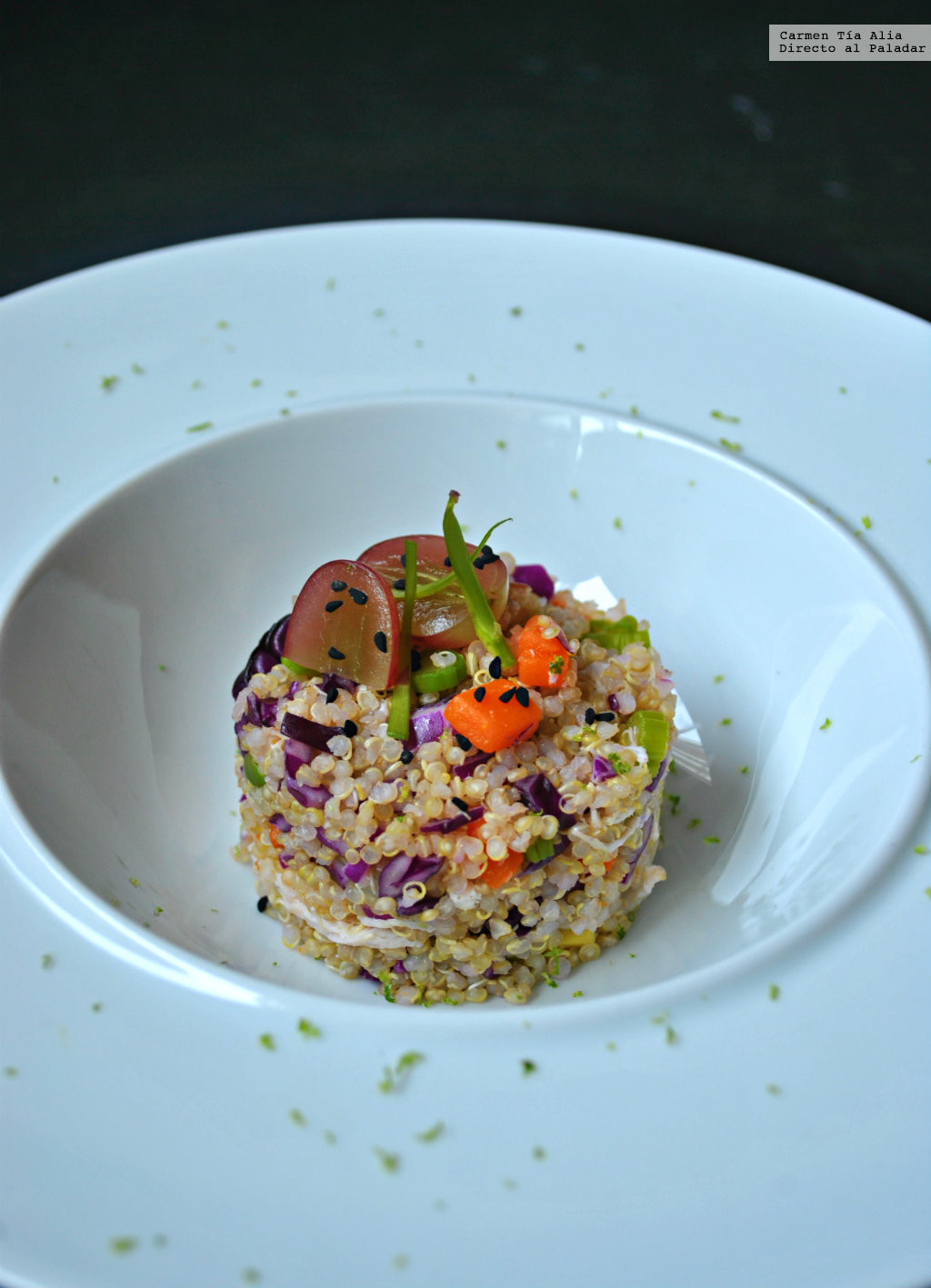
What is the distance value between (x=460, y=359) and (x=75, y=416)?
3.52 feet

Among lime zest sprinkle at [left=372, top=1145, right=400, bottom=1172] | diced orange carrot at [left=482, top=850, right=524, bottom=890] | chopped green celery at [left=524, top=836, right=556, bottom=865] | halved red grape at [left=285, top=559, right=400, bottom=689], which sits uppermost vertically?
halved red grape at [left=285, top=559, right=400, bottom=689]

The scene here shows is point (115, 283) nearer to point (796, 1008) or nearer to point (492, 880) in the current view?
point (492, 880)

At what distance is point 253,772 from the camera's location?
236 cm

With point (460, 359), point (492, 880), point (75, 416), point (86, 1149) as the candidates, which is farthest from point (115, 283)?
point (86, 1149)

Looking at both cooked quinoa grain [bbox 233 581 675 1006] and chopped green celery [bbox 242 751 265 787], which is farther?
chopped green celery [bbox 242 751 265 787]

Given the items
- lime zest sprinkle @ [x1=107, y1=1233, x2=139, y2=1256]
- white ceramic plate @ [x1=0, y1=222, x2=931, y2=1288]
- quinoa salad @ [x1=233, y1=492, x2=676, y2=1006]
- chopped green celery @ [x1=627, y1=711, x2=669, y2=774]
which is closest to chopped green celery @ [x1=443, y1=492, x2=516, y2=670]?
quinoa salad @ [x1=233, y1=492, x2=676, y2=1006]

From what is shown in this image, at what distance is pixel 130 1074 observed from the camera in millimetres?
1746

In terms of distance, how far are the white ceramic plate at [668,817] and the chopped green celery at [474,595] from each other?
2.35 feet

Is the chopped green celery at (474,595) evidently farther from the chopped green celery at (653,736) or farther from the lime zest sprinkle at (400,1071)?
the lime zest sprinkle at (400,1071)

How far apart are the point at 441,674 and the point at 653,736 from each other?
45 cm

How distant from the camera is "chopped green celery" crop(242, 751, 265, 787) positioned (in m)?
2.34

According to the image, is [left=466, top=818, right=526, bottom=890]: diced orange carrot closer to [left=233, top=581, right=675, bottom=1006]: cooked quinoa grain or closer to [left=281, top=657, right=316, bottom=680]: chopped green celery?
[left=233, top=581, right=675, bottom=1006]: cooked quinoa grain

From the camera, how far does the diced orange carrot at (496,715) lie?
2.14 m

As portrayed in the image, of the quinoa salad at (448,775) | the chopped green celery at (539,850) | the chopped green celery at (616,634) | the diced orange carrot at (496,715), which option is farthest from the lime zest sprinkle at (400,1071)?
the chopped green celery at (616,634)
